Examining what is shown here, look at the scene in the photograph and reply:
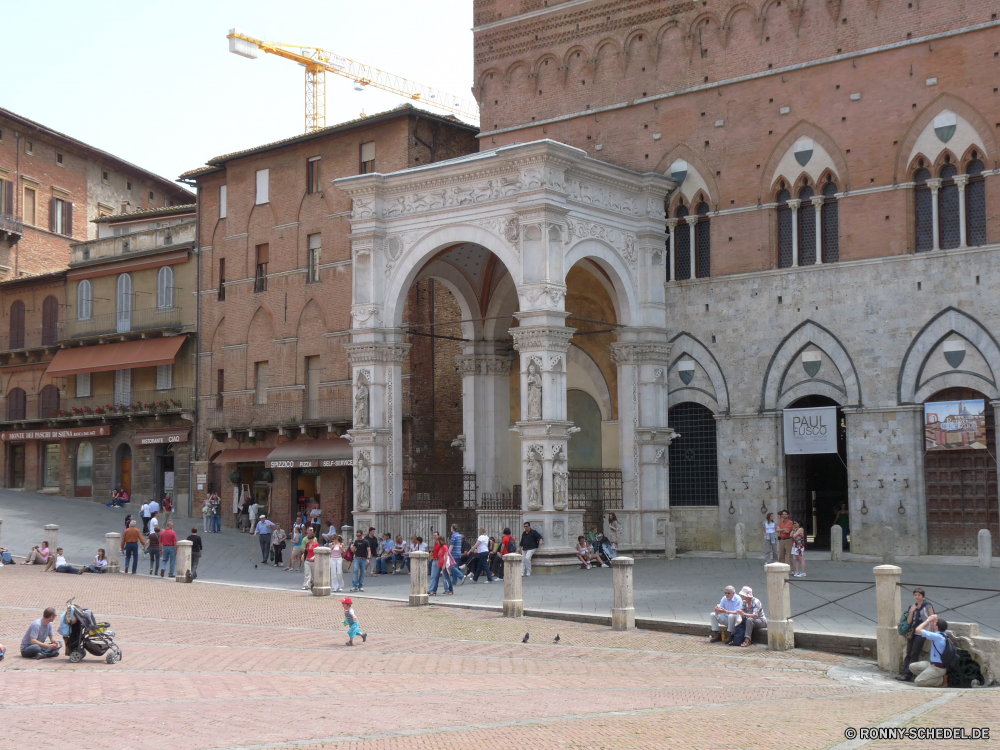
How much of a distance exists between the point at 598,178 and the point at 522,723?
Answer: 58.4ft

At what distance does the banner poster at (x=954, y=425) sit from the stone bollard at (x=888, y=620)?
9749 mm

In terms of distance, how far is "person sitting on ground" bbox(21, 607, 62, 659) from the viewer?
50.7 ft

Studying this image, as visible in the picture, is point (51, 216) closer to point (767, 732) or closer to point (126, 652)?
point (126, 652)

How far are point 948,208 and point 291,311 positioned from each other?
20.9 m

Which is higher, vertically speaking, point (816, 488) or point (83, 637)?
point (816, 488)

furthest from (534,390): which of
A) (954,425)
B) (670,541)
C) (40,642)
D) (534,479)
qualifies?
(40,642)

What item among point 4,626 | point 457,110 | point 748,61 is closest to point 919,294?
point 748,61

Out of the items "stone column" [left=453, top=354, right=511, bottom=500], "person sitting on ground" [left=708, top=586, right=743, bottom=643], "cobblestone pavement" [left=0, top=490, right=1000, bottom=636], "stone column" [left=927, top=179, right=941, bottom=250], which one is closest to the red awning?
"cobblestone pavement" [left=0, top=490, right=1000, bottom=636]

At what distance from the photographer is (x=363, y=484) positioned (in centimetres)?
2750

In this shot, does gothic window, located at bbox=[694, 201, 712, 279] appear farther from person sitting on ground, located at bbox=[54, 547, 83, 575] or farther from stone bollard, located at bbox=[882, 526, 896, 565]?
person sitting on ground, located at bbox=[54, 547, 83, 575]

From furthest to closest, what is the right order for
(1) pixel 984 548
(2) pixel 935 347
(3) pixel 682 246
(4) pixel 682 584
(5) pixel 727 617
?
(3) pixel 682 246 < (2) pixel 935 347 < (1) pixel 984 548 < (4) pixel 682 584 < (5) pixel 727 617

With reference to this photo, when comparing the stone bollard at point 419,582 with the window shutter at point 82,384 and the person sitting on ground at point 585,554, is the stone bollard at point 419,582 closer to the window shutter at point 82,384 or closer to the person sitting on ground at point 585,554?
the person sitting on ground at point 585,554

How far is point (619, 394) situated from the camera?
28.1 meters

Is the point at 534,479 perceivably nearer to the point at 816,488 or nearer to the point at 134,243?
the point at 816,488
